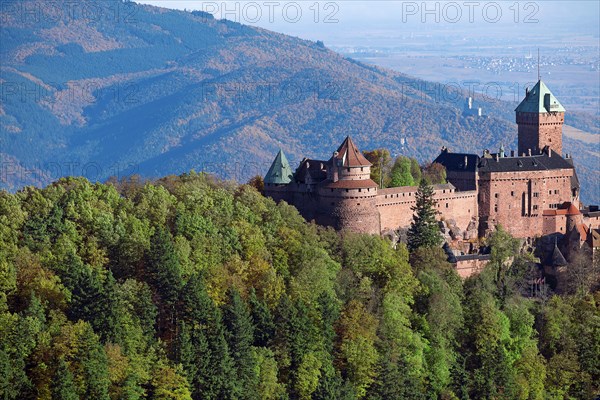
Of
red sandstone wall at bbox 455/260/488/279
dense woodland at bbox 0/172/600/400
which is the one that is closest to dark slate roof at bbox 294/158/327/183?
dense woodland at bbox 0/172/600/400

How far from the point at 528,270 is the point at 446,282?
760cm

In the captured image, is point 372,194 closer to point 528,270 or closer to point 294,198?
point 294,198

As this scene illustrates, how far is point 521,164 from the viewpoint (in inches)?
4247

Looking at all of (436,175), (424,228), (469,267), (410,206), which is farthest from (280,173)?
(469,267)

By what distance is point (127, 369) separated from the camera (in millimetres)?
81250

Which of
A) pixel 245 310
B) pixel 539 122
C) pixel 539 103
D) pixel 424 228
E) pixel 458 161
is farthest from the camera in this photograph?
pixel 539 103

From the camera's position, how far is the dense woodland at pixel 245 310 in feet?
270

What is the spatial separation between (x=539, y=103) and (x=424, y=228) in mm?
19315

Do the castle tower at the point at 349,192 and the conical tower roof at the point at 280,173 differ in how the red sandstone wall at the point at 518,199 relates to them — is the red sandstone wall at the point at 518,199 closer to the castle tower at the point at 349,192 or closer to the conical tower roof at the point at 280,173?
the castle tower at the point at 349,192

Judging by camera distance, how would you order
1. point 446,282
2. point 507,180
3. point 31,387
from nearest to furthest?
1. point 31,387
2. point 446,282
3. point 507,180

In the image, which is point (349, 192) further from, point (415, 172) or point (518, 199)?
point (518, 199)

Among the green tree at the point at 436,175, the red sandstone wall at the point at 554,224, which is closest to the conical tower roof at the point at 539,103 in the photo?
the red sandstone wall at the point at 554,224

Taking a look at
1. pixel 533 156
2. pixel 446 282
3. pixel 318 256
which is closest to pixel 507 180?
pixel 533 156

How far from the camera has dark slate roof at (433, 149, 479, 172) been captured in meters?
107
